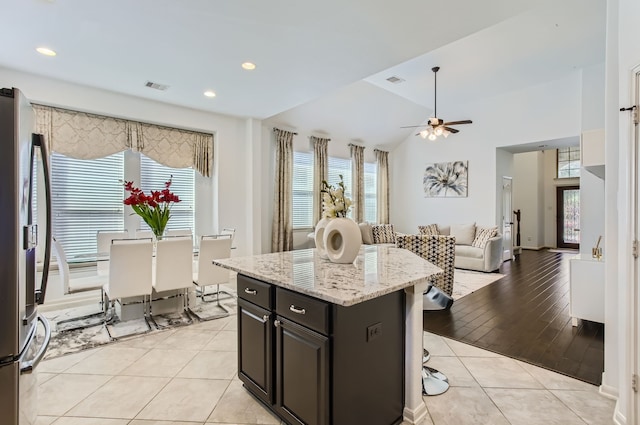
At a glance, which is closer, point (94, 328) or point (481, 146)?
point (94, 328)

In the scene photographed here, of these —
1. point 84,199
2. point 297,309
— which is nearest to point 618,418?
point 297,309

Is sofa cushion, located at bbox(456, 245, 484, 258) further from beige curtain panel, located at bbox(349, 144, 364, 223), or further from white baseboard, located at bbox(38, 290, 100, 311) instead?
white baseboard, located at bbox(38, 290, 100, 311)

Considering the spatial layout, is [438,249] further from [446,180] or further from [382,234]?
[446,180]

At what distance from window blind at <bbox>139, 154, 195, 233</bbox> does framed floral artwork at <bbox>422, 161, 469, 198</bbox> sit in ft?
19.3

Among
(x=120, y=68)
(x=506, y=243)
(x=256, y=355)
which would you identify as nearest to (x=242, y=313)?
(x=256, y=355)

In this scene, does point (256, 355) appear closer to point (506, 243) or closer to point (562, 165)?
point (506, 243)

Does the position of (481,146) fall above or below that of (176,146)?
above

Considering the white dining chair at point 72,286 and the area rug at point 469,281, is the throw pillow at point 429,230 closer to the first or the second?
the area rug at point 469,281

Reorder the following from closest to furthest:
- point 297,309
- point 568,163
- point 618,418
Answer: point 297,309 < point 618,418 < point 568,163

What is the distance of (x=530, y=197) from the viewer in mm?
10086

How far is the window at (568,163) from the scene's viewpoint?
9805mm

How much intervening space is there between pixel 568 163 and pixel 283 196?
9451mm

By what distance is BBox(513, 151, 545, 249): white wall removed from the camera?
9.93 metres

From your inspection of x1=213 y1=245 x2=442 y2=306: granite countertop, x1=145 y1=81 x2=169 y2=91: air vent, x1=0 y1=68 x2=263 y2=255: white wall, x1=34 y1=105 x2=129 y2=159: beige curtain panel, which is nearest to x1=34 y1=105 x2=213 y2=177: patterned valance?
x1=34 y1=105 x2=129 y2=159: beige curtain panel
